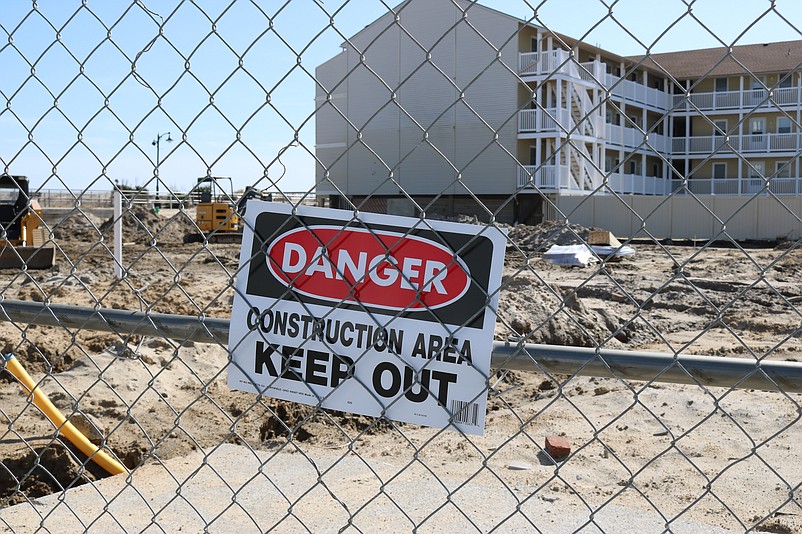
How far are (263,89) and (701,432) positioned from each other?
5.50m

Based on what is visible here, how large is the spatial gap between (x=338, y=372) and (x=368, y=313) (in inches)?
8.4

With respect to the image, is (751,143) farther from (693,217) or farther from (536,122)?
(536,122)

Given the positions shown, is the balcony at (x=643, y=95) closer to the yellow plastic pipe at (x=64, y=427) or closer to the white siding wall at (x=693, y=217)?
the white siding wall at (x=693, y=217)

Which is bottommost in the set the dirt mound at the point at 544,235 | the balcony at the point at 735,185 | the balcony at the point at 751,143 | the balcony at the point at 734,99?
the dirt mound at the point at 544,235

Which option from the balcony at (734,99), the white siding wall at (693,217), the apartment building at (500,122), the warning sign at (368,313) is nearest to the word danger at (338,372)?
the warning sign at (368,313)

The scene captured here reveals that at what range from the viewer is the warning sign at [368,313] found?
2131mm

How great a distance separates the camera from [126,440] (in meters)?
6.03

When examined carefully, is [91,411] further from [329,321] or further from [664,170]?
[664,170]

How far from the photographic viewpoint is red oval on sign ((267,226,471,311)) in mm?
2152

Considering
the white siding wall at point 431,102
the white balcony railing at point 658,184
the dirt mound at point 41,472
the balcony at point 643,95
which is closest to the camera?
the dirt mound at point 41,472

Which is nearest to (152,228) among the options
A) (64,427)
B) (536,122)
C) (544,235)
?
(544,235)

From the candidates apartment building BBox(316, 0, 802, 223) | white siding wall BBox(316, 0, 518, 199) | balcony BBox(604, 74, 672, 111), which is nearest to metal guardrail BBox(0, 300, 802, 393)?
apartment building BBox(316, 0, 802, 223)

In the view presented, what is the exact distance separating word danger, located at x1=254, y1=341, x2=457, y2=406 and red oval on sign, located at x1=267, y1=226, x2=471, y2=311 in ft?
0.61

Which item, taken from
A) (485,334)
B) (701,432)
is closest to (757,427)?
(701,432)
